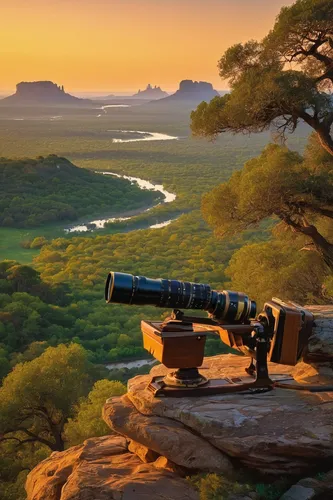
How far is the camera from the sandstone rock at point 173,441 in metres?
5.66

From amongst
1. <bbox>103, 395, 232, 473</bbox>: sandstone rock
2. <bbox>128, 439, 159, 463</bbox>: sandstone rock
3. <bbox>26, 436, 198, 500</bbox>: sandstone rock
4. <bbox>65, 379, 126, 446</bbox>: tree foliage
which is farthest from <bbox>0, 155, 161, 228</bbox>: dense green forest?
<bbox>103, 395, 232, 473</bbox>: sandstone rock

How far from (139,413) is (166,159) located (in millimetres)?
124617

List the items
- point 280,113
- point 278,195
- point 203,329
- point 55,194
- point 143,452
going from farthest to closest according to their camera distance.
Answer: point 55,194 < point 280,113 < point 278,195 < point 203,329 < point 143,452

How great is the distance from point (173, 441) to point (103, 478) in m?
0.86

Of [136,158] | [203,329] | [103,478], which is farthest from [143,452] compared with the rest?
[136,158]

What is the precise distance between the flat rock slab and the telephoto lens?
101 cm

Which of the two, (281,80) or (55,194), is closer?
(281,80)

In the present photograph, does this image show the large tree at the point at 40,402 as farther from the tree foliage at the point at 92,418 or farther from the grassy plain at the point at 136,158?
the grassy plain at the point at 136,158

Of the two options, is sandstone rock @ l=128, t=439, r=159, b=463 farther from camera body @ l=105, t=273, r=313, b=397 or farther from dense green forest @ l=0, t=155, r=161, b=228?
dense green forest @ l=0, t=155, r=161, b=228

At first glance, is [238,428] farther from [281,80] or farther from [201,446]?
[281,80]

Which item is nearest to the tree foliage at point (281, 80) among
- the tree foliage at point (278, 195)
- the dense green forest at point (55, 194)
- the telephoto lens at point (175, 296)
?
the tree foliage at point (278, 195)

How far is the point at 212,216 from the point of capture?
12758 millimetres

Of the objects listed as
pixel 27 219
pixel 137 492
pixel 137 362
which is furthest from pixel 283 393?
pixel 27 219

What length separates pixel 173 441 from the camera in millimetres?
5777
